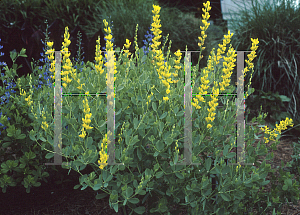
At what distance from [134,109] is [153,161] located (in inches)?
12.4

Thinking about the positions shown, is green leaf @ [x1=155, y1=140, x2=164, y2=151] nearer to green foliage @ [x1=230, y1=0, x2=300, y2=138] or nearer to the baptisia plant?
the baptisia plant

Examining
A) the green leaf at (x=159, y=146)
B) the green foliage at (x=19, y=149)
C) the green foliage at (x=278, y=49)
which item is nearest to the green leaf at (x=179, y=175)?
the green leaf at (x=159, y=146)

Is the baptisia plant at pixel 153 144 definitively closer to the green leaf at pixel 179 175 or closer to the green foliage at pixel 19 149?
the green leaf at pixel 179 175

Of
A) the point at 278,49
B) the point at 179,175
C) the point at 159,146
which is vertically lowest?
the point at 179,175

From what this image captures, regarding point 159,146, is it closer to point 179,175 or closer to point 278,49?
point 179,175

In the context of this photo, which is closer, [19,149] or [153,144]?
[153,144]

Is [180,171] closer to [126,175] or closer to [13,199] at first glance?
[126,175]

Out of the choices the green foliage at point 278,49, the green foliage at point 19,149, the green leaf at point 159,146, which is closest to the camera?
the green leaf at point 159,146

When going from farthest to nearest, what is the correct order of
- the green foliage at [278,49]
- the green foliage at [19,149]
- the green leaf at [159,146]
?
the green foliage at [278,49] → the green foliage at [19,149] → the green leaf at [159,146]

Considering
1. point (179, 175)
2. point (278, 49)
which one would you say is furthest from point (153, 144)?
point (278, 49)

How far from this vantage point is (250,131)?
1985 mm

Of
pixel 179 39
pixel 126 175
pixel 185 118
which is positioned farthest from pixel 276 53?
pixel 126 175

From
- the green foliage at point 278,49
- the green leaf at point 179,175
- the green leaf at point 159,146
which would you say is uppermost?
the green foliage at point 278,49

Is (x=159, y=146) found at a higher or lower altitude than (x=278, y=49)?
lower
